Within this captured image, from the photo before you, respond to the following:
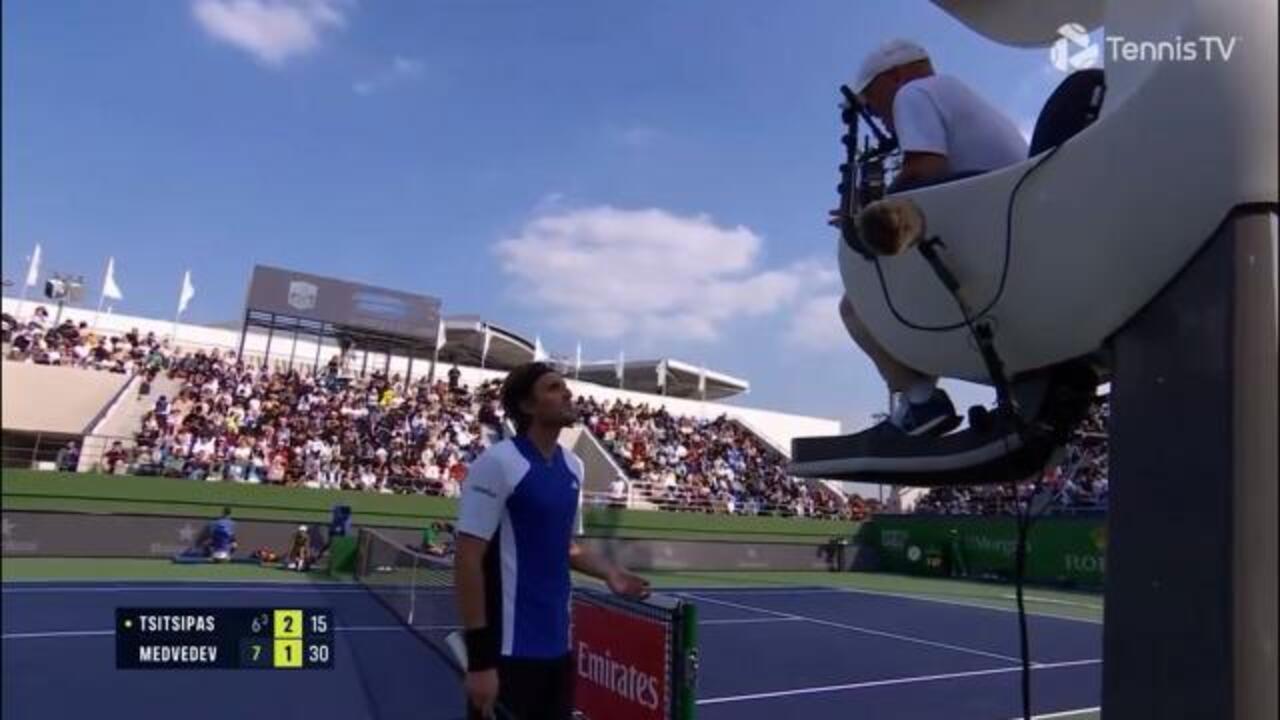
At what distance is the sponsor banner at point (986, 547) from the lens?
25625 millimetres

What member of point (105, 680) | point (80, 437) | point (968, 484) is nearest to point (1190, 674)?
point (968, 484)

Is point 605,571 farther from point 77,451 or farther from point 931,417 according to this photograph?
point 77,451

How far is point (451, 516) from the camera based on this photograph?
24188 millimetres

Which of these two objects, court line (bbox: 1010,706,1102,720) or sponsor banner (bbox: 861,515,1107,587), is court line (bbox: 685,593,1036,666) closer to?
court line (bbox: 1010,706,1102,720)

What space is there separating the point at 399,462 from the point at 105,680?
18.7 m

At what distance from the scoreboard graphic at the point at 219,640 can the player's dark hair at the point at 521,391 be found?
646 cm

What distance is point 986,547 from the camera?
92.6ft

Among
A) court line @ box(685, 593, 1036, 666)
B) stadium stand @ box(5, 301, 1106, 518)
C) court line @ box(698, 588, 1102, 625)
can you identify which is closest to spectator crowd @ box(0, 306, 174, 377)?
stadium stand @ box(5, 301, 1106, 518)

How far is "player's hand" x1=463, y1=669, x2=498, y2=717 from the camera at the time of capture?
342cm

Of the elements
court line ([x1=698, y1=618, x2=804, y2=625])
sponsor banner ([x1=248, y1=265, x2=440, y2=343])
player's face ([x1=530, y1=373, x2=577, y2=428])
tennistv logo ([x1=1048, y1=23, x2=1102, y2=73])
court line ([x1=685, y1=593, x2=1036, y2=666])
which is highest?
sponsor banner ([x1=248, y1=265, x2=440, y2=343])

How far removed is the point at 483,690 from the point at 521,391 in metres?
1.18

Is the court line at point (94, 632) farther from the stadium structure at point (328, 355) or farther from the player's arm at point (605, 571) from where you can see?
the stadium structure at point (328, 355)

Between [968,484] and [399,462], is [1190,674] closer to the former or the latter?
[968,484]

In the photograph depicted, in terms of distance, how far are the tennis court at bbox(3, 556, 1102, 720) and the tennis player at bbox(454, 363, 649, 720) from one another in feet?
13.4
